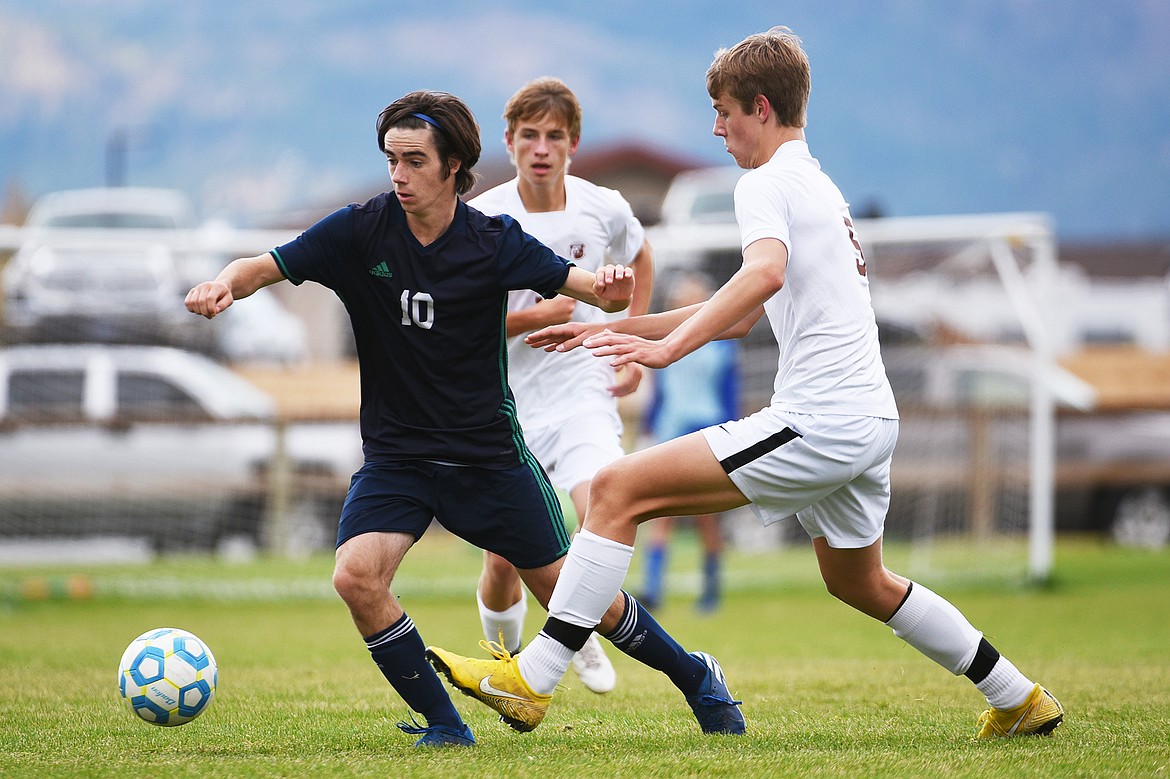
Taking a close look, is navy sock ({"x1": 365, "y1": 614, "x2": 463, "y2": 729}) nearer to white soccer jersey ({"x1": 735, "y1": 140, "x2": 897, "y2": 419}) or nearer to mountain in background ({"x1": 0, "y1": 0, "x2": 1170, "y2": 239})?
white soccer jersey ({"x1": 735, "y1": 140, "x2": 897, "y2": 419})

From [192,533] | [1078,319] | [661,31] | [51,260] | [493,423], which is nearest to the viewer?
[493,423]

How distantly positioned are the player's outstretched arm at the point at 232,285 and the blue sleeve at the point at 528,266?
2.38 feet

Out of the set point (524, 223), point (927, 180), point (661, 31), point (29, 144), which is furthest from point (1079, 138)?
point (524, 223)

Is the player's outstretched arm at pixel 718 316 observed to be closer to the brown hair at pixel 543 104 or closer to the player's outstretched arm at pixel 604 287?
the player's outstretched arm at pixel 604 287

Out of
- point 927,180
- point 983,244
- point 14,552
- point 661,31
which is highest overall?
point 661,31

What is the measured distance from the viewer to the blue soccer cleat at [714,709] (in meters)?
4.73

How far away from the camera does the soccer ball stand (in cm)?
457

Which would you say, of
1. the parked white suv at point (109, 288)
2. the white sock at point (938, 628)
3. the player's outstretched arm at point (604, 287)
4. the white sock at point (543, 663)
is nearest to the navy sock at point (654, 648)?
the white sock at point (543, 663)

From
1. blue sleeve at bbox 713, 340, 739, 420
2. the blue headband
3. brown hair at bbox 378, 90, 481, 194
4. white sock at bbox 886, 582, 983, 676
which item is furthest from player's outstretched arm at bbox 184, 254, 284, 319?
blue sleeve at bbox 713, 340, 739, 420

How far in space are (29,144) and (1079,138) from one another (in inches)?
2846

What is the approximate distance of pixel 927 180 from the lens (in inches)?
3659

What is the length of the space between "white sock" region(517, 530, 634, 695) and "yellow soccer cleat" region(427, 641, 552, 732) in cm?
3

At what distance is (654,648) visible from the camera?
4715mm

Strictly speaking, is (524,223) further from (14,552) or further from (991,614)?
(14,552)
